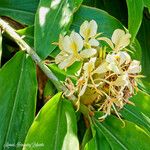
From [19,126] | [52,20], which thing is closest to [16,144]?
[19,126]

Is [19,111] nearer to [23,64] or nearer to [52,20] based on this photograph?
[23,64]

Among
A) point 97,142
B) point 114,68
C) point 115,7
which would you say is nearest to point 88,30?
point 114,68

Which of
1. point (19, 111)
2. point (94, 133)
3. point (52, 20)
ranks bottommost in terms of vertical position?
point (94, 133)

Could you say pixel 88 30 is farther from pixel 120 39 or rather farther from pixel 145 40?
pixel 145 40

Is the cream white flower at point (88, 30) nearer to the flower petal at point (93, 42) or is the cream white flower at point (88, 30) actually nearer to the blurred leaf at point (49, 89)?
the flower petal at point (93, 42)

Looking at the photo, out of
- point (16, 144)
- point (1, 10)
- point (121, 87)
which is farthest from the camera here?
point (1, 10)

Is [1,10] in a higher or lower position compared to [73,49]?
higher
